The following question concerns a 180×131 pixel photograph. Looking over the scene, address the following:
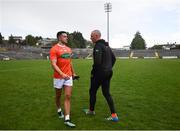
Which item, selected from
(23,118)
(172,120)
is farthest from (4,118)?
(172,120)

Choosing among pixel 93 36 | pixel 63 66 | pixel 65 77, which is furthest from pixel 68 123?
pixel 93 36

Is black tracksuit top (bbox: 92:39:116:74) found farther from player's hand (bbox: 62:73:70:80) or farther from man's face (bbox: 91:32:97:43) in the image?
player's hand (bbox: 62:73:70:80)

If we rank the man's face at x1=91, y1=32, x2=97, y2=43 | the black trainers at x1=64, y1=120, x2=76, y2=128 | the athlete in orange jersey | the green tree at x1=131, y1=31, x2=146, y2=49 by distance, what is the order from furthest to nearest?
the green tree at x1=131, y1=31, x2=146, y2=49 < the man's face at x1=91, y1=32, x2=97, y2=43 < the athlete in orange jersey < the black trainers at x1=64, y1=120, x2=76, y2=128

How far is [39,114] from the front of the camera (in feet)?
22.0

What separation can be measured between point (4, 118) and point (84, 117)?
192 cm

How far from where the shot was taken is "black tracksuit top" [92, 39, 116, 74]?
19.3 feet

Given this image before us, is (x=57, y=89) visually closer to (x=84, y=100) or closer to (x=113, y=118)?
(x=113, y=118)

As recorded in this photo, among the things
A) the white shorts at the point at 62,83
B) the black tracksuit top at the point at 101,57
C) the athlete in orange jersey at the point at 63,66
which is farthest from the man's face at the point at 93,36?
the white shorts at the point at 62,83

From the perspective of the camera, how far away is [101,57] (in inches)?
233

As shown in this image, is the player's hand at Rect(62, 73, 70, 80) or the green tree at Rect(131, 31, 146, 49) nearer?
the player's hand at Rect(62, 73, 70, 80)

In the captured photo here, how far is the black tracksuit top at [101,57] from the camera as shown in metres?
5.89

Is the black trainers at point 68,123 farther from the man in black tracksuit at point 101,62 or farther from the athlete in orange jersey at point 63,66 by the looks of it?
the man in black tracksuit at point 101,62

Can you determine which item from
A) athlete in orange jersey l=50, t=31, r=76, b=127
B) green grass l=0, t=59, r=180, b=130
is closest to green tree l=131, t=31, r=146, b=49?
green grass l=0, t=59, r=180, b=130

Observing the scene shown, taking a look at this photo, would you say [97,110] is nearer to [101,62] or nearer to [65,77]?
[101,62]
